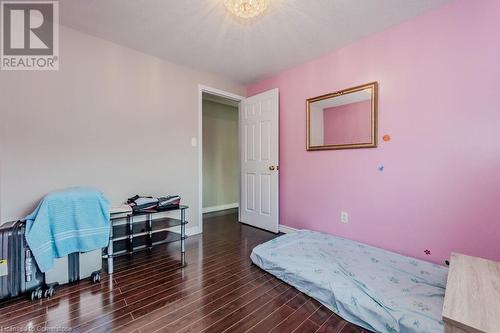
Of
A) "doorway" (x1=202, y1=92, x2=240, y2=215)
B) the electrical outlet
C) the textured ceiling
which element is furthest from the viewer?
"doorway" (x1=202, y1=92, x2=240, y2=215)

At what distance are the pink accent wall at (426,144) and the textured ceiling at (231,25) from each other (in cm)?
25

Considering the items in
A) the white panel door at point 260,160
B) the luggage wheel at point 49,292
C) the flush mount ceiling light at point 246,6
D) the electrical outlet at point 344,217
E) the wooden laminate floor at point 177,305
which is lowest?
the wooden laminate floor at point 177,305

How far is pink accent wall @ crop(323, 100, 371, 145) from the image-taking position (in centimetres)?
235

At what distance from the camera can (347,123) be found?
8.22 feet

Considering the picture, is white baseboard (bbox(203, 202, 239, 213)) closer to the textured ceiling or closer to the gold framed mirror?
the gold framed mirror

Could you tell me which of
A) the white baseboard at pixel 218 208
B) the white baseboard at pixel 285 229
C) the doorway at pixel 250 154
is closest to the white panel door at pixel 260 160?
the doorway at pixel 250 154

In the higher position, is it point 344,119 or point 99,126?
point 344,119

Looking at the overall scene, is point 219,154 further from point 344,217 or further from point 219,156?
point 344,217

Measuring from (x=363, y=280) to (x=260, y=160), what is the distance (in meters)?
2.07

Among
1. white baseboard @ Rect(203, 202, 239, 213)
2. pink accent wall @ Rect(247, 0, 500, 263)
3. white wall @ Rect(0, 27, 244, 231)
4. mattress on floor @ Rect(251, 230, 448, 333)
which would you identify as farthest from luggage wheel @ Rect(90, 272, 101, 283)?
white baseboard @ Rect(203, 202, 239, 213)

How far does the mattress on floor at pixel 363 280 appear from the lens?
1.29 metres

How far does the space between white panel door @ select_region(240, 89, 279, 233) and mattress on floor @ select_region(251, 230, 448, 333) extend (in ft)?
2.80

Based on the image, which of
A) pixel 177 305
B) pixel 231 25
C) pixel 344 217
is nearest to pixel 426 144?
pixel 344 217

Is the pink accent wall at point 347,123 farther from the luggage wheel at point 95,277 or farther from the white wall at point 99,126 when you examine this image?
the luggage wheel at point 95,277
